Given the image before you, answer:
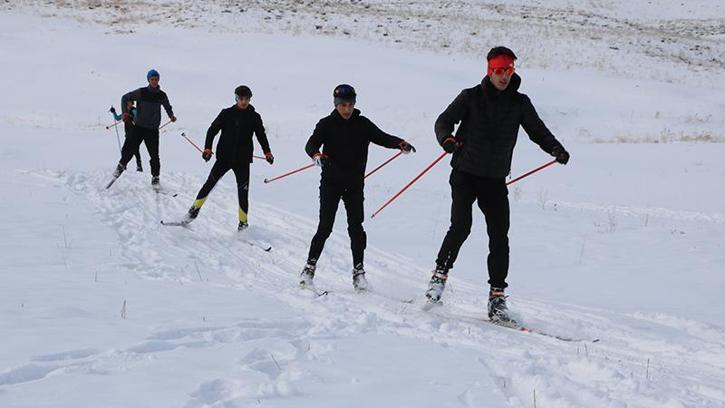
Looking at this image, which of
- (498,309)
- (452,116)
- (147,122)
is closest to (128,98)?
(147,122)

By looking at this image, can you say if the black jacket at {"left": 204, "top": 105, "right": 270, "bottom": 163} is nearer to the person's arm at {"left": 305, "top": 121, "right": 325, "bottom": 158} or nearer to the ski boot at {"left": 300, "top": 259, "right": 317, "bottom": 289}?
the person's arm at {"left": 305, "top": 121, "right": 325, "bottom": 158}

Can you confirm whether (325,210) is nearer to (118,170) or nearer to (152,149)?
(152,149)

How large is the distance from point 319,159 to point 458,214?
151 centimetres

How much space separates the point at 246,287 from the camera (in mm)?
6066

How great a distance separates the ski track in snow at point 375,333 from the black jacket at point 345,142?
49.3 inches

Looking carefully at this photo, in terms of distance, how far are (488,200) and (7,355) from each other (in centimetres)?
383

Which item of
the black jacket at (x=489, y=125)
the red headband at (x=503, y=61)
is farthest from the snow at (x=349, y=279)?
the red headband at (x=503, y=61)

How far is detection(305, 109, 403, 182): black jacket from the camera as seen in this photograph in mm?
6316

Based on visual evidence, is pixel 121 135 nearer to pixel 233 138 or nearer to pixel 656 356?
pixel 233 138

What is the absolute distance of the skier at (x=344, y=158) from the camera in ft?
20.6

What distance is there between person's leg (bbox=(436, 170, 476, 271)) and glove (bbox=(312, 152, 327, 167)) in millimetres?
1353

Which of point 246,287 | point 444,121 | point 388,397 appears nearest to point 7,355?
point 388,397

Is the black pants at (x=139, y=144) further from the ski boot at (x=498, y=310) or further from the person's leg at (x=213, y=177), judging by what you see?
the ski boot at (x=498, y=310)

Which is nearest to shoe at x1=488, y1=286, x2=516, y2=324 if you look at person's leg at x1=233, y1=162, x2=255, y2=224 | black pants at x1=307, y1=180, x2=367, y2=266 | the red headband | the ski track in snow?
the ski track in snow
